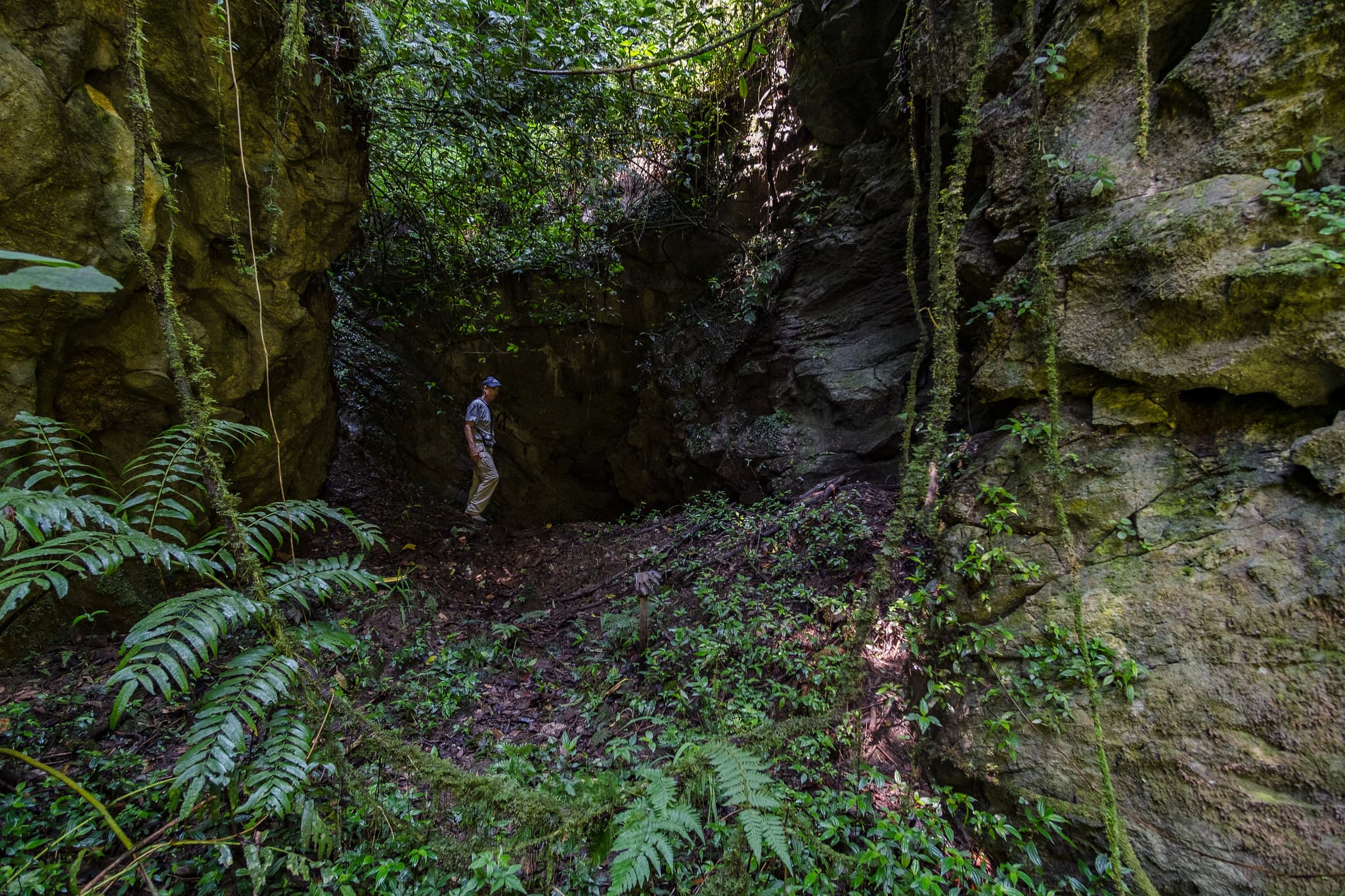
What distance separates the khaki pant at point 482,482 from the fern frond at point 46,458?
3.98 m

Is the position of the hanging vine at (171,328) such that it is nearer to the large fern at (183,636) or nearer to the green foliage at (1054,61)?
the large fern at (183,636)

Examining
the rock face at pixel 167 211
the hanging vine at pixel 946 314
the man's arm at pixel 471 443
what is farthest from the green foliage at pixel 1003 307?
the man's arm at pixel 471 443

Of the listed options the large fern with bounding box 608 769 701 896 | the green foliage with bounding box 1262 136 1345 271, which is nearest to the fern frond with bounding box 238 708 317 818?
the large fern with bounding box 608 769 701 896

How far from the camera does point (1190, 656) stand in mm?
2381

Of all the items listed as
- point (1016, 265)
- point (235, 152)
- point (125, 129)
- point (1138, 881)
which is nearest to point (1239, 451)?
point (1016, 265)

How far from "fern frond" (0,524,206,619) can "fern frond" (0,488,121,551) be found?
2.1 inches

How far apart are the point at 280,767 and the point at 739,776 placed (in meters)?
1.63

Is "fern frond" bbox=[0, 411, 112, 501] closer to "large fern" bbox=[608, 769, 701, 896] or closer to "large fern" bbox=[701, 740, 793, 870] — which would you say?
"large fern" bbox=[608, 769, 701, 896]

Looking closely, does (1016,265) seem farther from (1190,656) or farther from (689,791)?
(689,791)

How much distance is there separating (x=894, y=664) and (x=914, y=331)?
377 centimetres

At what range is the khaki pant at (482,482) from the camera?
7.30 m

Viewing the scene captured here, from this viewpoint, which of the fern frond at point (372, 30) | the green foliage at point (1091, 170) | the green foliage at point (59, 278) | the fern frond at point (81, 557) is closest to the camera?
the green foliage at point (59, 278)

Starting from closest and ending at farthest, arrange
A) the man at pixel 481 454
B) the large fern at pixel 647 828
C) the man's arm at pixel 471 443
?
1. the large fern at pixel 647 828
2. the man's arm at pixel 471 443
3. the man at pixel 481 454

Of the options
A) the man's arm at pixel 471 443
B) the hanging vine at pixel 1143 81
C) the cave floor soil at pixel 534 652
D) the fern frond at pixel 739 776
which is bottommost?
the cave floor soil at pixel 534 652
